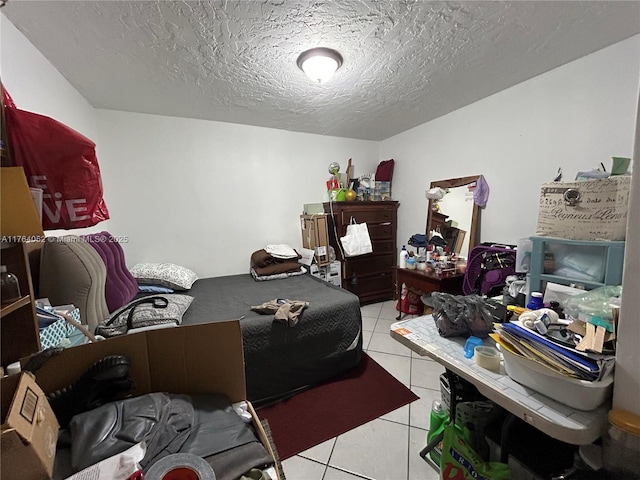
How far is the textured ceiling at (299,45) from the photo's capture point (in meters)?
1.32

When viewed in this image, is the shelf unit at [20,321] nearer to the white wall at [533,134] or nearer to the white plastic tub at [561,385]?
the white plastic tub at [561,385]

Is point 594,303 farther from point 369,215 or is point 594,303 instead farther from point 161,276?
point 161,276

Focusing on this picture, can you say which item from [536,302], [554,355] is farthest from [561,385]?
[536,302]

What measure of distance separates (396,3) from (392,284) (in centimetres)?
304

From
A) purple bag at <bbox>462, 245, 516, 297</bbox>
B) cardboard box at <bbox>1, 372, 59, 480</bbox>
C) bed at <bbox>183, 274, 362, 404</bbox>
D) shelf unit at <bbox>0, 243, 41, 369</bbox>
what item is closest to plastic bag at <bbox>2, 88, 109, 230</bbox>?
shelf unit at <bbox>0, 243, 41, 369</bbox>

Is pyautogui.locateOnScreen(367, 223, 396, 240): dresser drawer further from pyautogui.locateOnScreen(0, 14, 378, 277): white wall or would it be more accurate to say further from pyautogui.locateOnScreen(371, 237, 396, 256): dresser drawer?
pyautogui.locateOnScreen(0, 14, 378, 277): white wall

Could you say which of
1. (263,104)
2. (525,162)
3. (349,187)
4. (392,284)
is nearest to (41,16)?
(263,104)

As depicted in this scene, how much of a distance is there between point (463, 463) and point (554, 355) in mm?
649

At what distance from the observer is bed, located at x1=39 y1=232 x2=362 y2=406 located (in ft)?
4.60

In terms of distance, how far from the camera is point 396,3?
1288mm

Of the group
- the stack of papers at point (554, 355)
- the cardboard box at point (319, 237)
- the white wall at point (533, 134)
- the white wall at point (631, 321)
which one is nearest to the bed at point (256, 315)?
the cardboard box at point (319, 237)

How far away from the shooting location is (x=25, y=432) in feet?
1.78

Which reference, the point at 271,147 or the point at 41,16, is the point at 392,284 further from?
the point at 41,16

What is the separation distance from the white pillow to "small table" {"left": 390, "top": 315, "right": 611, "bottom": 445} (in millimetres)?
2127
